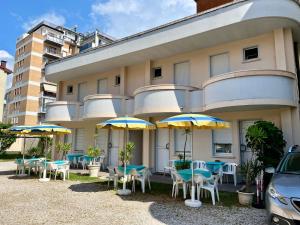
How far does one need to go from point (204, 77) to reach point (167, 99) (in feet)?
8.53

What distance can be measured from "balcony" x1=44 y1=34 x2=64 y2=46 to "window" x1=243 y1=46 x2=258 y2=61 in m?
45.5

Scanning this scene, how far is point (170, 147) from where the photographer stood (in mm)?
15086

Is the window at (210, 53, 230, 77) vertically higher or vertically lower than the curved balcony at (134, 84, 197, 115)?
higher

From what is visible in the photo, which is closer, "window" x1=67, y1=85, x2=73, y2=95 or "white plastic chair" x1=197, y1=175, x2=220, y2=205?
"white plastic chair" x1=197, y1=175, x2=220, y2=205

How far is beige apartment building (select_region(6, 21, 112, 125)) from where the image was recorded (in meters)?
45.9

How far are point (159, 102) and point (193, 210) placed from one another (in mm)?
7372

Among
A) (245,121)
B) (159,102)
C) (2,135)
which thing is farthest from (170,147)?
(2,135)

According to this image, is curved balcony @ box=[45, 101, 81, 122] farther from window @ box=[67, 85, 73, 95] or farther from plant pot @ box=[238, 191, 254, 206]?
plant pot @ box=[238, 191, 254, 206]

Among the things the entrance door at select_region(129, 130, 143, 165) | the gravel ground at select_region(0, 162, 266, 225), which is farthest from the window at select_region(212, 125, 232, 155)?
the entrance door at select_region(129, 130, 143, 165)

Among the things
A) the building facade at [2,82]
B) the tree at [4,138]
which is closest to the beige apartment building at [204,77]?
the tree at [4,138]

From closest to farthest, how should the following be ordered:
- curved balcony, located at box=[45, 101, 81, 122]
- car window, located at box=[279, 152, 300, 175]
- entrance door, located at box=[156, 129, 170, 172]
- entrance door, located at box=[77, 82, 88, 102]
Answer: car window, located at box=[279, 152, 300, 175] → entrance door, located at box=[156, 129, 170, 172] → curved balcony, located at box=[45, 101, 81, 122] → entrance door, located at box=[77, 82, 88, 102]

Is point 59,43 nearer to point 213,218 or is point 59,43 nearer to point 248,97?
point 248,97

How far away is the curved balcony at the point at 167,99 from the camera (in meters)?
13.5

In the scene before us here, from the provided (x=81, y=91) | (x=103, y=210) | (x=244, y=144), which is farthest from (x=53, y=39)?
(x=103, y=210)
